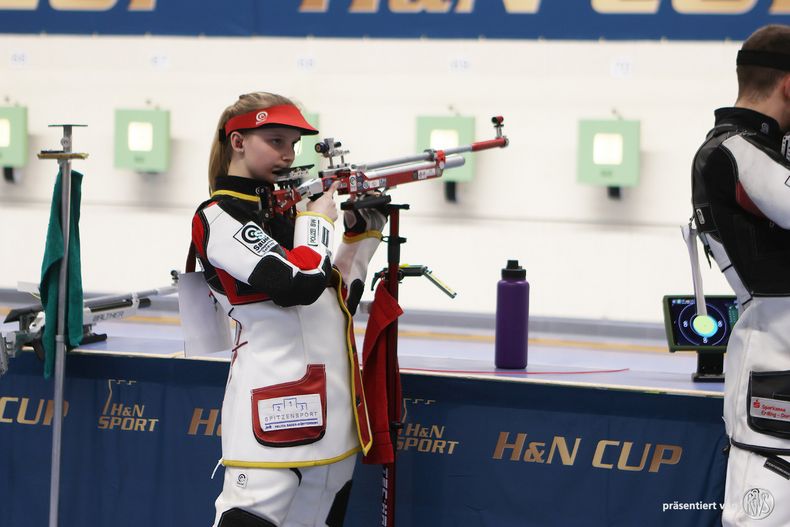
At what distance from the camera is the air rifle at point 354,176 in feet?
8.31

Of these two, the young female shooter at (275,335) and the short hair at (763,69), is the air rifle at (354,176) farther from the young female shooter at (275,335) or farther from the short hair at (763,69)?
the short hair at (763,69)

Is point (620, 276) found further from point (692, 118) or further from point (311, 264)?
point (311, 264)

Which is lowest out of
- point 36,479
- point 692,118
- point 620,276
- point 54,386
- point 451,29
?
point 36,479

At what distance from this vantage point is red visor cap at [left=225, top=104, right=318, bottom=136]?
8.17 ft

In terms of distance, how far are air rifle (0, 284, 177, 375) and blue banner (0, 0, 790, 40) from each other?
1.71 metres

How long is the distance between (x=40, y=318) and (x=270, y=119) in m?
1.34

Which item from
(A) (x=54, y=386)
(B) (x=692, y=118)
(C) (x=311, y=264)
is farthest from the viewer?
(B) (x=692, y=118)

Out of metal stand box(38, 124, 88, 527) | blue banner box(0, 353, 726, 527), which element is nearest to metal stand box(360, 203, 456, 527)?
blue banner box(0, 353, 726, 527)

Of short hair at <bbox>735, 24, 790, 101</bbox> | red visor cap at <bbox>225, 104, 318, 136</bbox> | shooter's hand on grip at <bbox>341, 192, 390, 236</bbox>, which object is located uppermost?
short hair at <bbox>735, 24, 790, 101</bbox>

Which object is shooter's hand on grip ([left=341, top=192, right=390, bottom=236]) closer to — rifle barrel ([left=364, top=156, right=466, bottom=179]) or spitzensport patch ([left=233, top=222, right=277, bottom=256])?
rifle barrel ([left=364, top=156, right=466, bottom=179])

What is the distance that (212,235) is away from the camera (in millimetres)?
2436

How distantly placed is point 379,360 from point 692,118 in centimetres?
217

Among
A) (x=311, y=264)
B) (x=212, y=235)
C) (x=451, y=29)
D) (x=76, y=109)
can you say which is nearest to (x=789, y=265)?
(x=311, y=264)

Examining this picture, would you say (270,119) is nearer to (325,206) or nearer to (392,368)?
(325,206)
